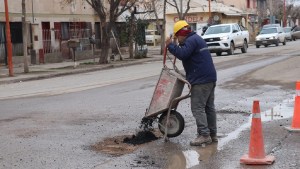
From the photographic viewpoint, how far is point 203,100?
7.58m

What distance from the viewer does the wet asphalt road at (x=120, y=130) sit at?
6.86m

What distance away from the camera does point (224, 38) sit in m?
31.2

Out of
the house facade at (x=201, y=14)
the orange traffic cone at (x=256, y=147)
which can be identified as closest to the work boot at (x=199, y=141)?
the orange traffic cone at (x=256, y=147)

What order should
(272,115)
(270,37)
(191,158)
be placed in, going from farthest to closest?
(270,37) < (272,115) < (191,158)

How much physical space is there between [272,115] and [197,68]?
2800 millimetres

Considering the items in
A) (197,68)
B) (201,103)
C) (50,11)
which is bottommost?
(201,103)

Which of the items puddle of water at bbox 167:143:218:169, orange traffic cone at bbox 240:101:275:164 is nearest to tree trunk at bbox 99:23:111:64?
puddle of water at bbox 167:143:218:169

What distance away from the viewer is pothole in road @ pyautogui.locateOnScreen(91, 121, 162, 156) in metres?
7.59

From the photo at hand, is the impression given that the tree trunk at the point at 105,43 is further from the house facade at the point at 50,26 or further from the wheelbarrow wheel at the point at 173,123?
the wheelbarrow wheel at the point at 173,123

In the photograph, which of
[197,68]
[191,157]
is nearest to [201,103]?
[197,68]

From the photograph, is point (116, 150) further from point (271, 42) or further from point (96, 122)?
point (271, 42)

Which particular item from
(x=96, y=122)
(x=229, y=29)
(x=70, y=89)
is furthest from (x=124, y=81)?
(x=229, y=29)

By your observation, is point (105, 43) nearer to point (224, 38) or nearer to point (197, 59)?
point (224, 38)

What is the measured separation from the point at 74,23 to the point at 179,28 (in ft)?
92.1
